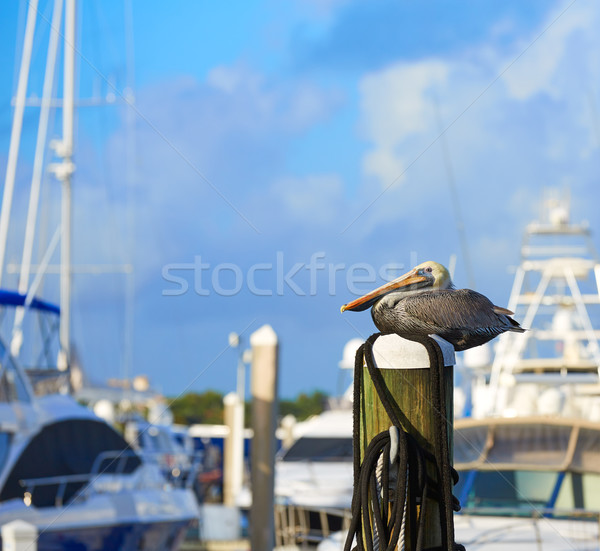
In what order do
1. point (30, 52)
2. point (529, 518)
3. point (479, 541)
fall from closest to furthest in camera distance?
point (479, 541) < point (529, 518) < point (30, 52)

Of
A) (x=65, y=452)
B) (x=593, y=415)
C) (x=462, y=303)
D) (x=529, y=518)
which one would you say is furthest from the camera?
(x=65, y=452)

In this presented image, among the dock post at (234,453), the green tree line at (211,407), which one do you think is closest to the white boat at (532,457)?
the dock post at (234,453)

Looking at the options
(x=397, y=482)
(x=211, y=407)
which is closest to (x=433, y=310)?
(x=397, y=482)

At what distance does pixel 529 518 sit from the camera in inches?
300

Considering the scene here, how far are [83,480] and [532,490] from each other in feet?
19.7

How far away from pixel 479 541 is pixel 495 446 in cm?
189

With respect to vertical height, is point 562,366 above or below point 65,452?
above

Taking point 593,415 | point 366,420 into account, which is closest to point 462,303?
point 366,420

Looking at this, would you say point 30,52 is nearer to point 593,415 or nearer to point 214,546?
point 214,546

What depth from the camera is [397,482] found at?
274 cm

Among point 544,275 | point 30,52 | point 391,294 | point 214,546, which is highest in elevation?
point 30,52

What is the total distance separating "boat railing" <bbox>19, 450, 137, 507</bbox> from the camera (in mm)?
9992

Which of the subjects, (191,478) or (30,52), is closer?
(191,478)

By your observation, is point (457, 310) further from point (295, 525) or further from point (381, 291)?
point (295, 525)
